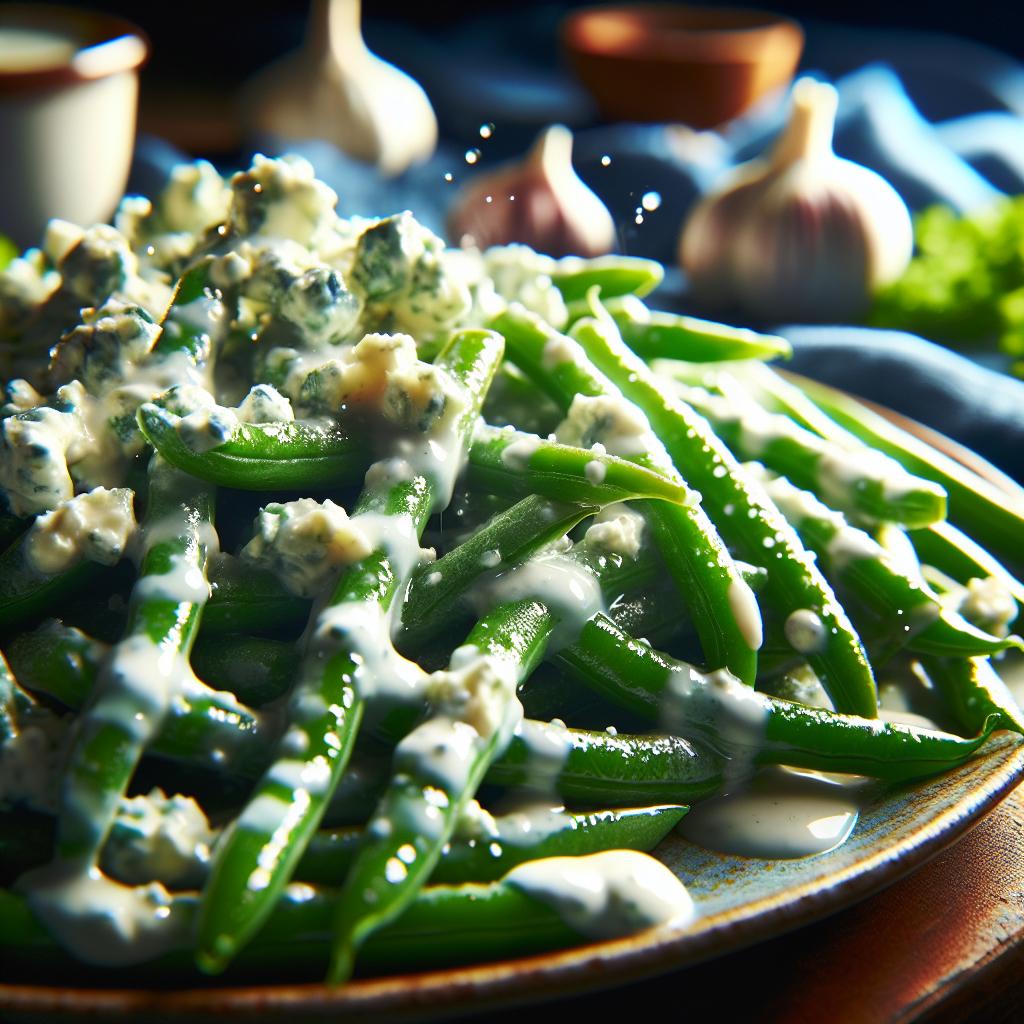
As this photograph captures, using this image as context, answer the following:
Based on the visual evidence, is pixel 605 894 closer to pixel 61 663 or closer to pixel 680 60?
pixel 61 663

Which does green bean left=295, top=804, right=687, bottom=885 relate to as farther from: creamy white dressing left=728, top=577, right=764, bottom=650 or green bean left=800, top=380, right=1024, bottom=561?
green bean left=800, top=380, right=1024, bottom=561

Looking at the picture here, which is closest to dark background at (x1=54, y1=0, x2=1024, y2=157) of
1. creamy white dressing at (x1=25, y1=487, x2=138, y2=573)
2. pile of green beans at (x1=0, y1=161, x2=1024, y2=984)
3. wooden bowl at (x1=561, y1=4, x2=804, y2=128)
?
wooden bowl at (x1=561, y1=4, x2=804, y2=128)

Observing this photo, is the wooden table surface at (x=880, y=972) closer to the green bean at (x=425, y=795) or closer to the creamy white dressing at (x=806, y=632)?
the green bean at (x=425, y=795)

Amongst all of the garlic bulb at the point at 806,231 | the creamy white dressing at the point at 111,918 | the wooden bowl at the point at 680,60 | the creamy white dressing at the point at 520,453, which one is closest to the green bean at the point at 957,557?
the creamy white dressing at the point at 520,453

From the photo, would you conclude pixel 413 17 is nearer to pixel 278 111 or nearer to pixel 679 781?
pixel 278 111

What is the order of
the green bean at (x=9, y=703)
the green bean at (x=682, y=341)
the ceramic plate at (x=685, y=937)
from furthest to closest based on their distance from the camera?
the green bean at (x=682, y=341)
the green bean at (x=9, y=703)
the ceramic plate at (x=685, y=937)
